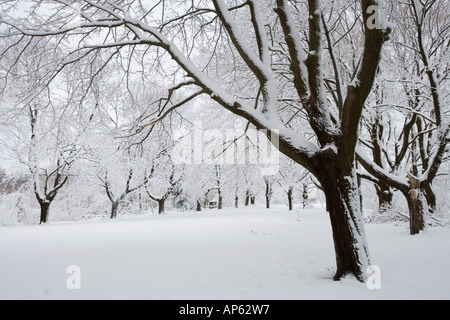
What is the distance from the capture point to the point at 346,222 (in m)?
3.49

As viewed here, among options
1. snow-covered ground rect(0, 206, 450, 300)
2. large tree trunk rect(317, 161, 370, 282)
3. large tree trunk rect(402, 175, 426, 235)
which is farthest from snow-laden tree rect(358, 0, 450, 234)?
large tree trunk rect(317, 161, 370, 282)

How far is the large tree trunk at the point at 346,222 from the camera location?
345 cm

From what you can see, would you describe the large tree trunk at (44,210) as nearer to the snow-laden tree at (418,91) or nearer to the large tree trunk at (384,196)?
the snow-laden tree at (418,91)

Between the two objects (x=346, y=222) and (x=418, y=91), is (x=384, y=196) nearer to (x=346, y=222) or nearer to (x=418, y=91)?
(x=418, y=91)

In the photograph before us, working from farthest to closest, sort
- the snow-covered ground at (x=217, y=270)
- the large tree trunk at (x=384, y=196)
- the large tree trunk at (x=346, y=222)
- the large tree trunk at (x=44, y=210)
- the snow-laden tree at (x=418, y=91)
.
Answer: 1. the large tree trunk at (x=44, y=210)
2. the large tree trunk at (x=384, y=196)
3. the snow-laden tree at (x=418, y=91)
4. the large tree trunk at (x=346, y=222)
5. the snow-covered ground at (x=217, y=270)

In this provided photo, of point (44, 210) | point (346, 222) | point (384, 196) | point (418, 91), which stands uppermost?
point (418, 91)

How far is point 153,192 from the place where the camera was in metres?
22.8

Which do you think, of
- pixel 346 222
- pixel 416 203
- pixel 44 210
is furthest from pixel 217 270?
pixel 44 210

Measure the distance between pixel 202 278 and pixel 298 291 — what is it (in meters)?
1.38

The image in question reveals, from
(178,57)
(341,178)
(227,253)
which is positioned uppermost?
(178,57)

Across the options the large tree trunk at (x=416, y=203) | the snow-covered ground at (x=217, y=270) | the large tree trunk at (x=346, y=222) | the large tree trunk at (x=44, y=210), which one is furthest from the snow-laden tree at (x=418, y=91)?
the large tree trunk at (x=44, y=210)

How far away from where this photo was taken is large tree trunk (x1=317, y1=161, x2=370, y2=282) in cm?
345
